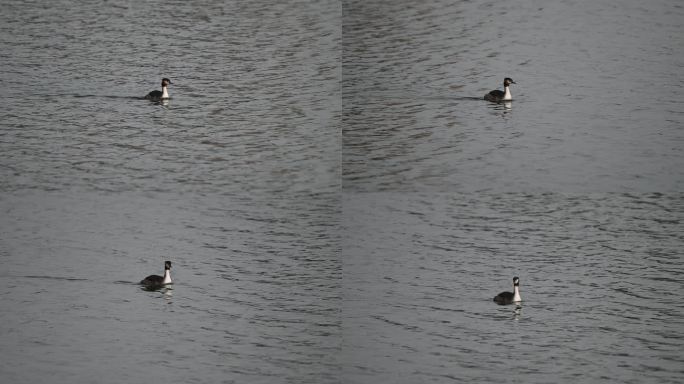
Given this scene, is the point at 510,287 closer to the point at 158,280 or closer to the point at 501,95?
the point at 158,280

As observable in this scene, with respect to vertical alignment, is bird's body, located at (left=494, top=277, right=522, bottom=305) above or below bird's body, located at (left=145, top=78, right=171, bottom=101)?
below

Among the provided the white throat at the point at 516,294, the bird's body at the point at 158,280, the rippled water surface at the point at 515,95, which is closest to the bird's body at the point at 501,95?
the rippled water surface at the point at 515,95

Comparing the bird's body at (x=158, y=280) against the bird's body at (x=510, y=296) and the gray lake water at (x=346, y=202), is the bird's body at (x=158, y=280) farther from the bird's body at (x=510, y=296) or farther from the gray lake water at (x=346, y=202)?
the bird's body at (x=510, y=296)

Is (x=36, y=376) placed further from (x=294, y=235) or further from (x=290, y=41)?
(x=290, y=41)

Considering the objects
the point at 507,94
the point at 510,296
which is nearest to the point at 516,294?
the point at 510,296

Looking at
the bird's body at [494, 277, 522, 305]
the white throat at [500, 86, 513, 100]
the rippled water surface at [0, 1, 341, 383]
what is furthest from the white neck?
the bird's body at [494, 277, 522, 305]

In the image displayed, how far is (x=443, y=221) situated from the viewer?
12477 millimetres

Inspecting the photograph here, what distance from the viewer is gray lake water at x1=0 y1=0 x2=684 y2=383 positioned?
35.7 ft

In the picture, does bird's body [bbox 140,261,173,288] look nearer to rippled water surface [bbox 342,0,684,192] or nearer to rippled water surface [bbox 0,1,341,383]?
rippled water surface [bbox 0,1,341,383]

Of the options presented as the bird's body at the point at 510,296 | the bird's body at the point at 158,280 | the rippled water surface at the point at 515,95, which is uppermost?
the rippled water surface at the point at 515,95

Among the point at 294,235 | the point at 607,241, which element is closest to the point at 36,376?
the point at 294,235

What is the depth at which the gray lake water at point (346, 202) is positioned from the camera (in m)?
10.9

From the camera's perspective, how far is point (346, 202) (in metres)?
12.6

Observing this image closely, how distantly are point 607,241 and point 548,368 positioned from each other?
6.46 ft
